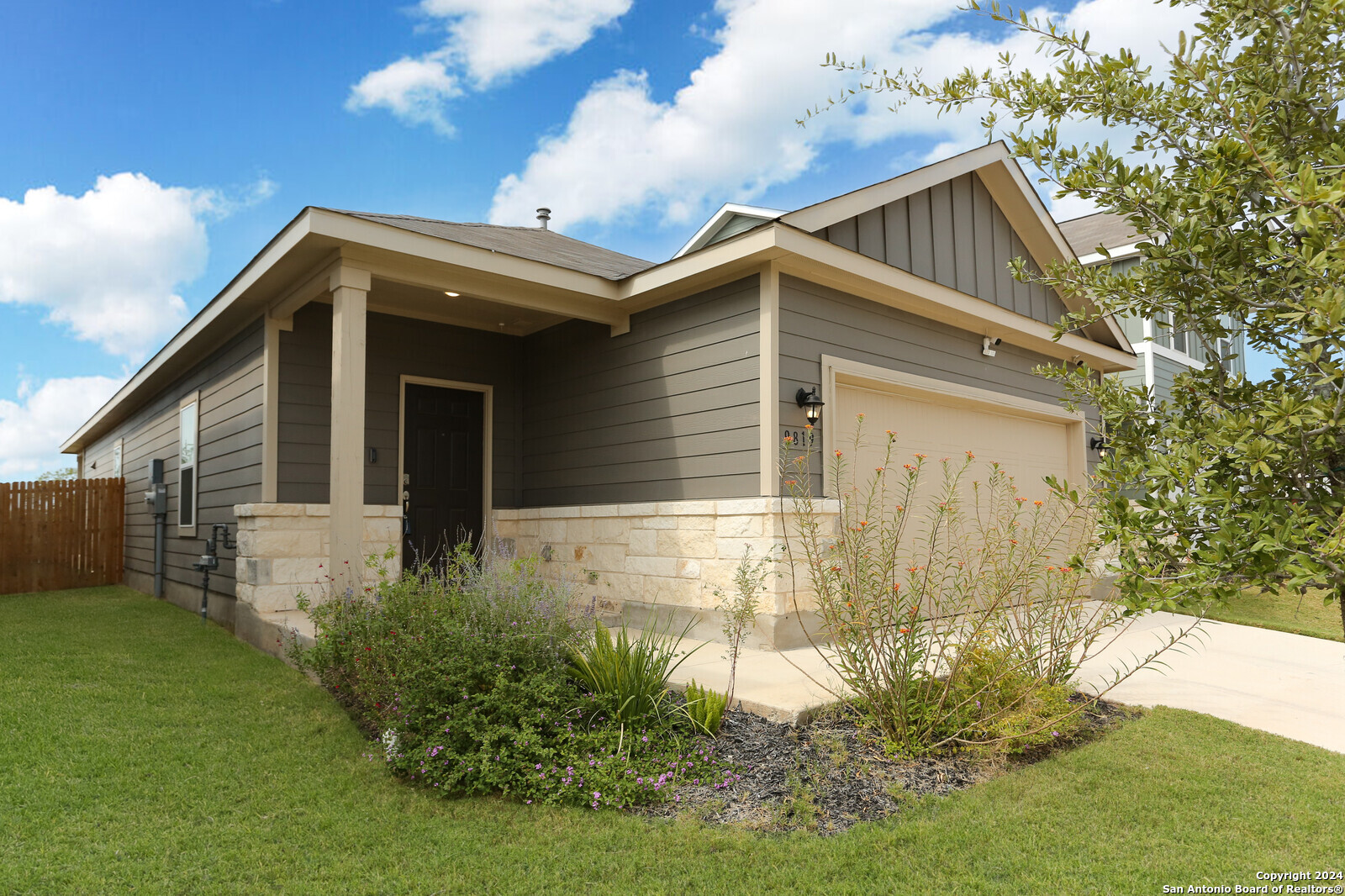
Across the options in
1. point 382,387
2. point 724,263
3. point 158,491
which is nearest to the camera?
point 724,263

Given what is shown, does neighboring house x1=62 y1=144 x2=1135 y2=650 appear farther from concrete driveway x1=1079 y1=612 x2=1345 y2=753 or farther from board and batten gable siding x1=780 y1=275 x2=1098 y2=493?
concrete driveway x1=1079 y1=612 x2=1345 y2=753

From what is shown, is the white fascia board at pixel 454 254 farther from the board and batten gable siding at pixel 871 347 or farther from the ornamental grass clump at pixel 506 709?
the ornamental grass clump at pixel 506 709

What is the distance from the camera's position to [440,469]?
7.63 meters

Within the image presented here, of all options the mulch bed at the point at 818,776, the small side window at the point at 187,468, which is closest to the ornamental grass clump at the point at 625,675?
the mulch bed at the point at 818,776

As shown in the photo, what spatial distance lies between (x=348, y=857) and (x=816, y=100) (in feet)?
9.58

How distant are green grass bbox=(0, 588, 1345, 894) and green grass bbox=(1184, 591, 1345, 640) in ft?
15.1

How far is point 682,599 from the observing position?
607cm

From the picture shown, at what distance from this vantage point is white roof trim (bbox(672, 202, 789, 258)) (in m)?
9.36

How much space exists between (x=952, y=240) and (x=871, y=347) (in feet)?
6.17

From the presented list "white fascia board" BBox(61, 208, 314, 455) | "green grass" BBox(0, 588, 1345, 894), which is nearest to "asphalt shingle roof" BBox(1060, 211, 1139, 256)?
"green grass" BBox(0, 588, 1345, 894)

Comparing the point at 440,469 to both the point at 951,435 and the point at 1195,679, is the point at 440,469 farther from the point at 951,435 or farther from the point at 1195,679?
the point at 1195,679

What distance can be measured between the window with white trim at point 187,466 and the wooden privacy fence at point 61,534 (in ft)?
11.7

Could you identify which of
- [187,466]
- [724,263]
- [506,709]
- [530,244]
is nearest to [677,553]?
[724,263]

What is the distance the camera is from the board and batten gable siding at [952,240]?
6711 mm
